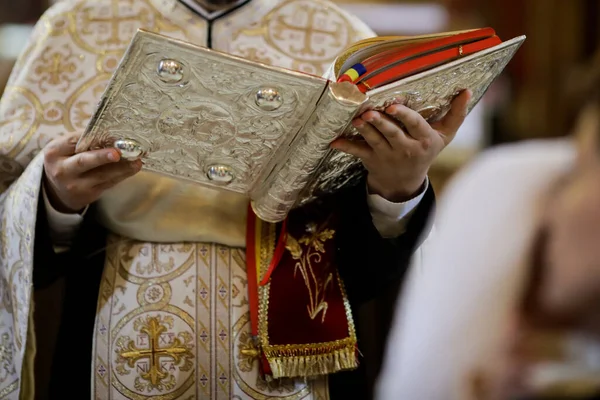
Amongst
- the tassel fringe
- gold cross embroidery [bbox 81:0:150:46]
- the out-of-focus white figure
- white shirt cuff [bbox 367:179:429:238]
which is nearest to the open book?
white shirt cuff [bbox 367:179:429:238]

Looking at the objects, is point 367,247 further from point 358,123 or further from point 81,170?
point 81,170

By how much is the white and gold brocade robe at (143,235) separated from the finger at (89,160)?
14 centimetres

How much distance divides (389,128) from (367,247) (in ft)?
1.00

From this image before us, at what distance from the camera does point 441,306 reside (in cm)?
48

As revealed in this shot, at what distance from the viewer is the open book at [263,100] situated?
0.99 metres

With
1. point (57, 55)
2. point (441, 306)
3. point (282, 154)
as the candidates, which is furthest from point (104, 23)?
point (441, 306)

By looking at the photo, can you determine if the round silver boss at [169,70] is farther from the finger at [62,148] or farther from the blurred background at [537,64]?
the blurred background at [537,64]

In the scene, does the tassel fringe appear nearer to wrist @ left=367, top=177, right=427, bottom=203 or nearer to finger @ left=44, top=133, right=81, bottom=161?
wrist @ left=367, top=177, right=427, bottom=203

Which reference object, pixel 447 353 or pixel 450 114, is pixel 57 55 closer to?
pixel 450 114

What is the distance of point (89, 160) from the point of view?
3.65ft

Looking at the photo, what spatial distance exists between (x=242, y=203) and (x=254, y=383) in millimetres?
308

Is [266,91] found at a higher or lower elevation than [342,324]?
higher

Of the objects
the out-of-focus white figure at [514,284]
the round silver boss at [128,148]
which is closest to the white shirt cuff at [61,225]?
the round silver boss at [128,148]

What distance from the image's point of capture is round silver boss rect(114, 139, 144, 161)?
1112 millimetres
